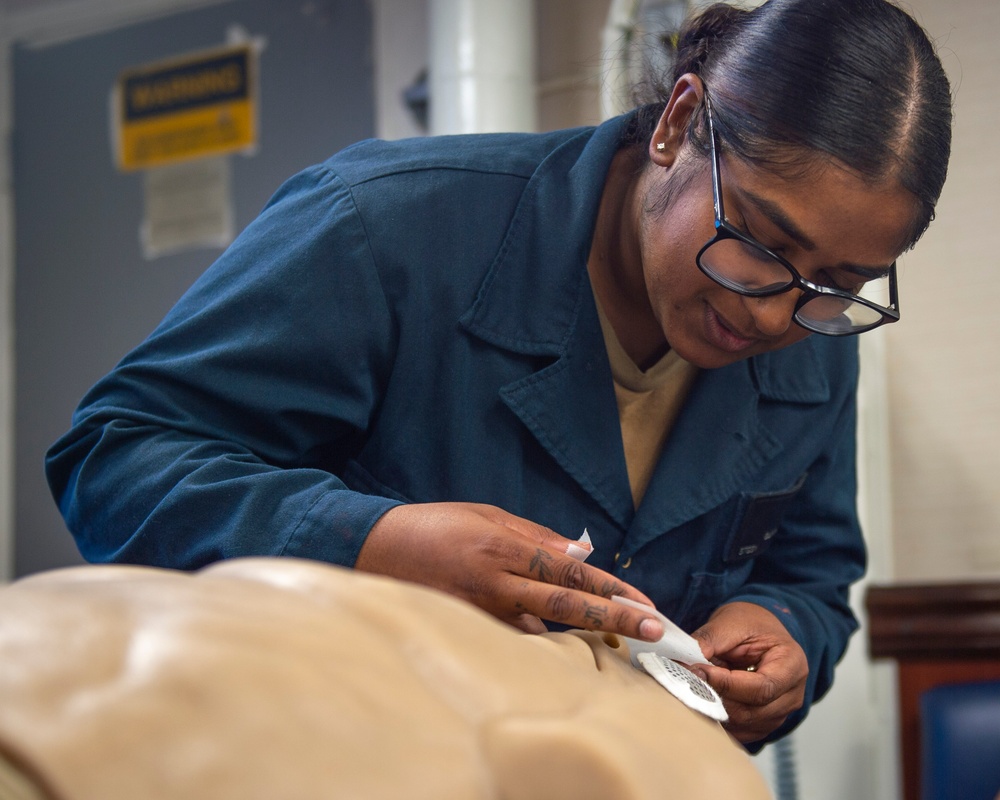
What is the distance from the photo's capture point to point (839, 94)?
3.20 feet

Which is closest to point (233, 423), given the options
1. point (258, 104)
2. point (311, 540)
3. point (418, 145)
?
point (311, 540)

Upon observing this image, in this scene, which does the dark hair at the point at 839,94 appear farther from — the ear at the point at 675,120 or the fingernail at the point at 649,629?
the fingernail at the point at 649,629

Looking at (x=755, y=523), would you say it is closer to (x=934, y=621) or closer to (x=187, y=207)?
(x=934, y=621)

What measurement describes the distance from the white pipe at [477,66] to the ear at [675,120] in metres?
1.12

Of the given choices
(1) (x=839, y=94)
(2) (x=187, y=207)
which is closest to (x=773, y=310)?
(1) (x=839, y=94)

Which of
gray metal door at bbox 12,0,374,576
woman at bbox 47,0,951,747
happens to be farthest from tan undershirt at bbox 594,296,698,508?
gray metal door at bbox 12,0,374,576

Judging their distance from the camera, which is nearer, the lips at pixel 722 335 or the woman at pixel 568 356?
the woman at pixel 568 356

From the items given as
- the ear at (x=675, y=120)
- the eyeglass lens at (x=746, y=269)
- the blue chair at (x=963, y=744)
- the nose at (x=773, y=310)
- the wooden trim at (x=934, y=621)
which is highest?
the ear at (x=675, y=120)

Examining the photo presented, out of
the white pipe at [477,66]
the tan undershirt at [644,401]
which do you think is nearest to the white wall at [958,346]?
the white pipe at [477,66]

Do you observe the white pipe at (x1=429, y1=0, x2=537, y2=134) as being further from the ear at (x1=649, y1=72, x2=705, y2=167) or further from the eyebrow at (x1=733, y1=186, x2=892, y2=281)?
the eyebrow at (x1=733, y1=186, x2=892, y2=281)

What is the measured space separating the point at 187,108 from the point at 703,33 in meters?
2.04

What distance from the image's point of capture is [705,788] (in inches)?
22.2

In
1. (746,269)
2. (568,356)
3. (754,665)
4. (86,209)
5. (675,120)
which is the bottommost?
(754,665)

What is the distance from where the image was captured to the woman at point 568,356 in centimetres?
97
